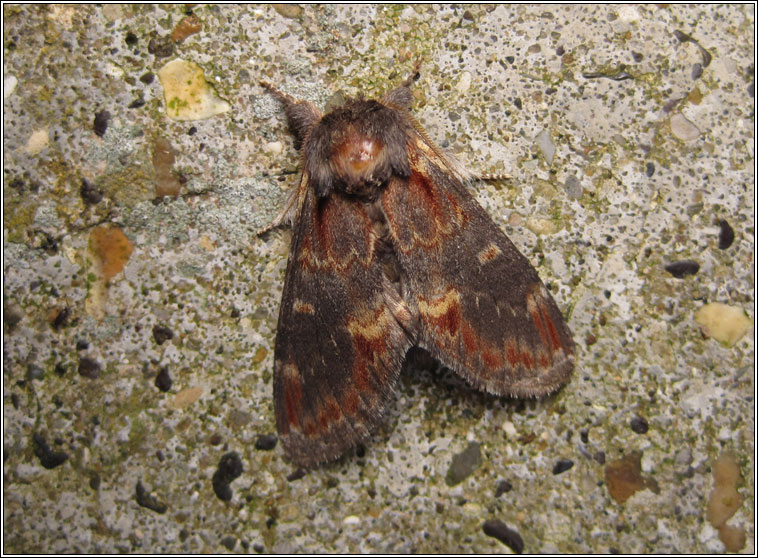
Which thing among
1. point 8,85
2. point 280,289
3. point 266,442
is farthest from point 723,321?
point 8,85

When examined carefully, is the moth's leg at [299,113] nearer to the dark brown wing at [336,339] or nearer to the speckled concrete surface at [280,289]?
the speckled concrete surface at [280,289]

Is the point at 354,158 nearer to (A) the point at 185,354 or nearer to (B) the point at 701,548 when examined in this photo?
(A) the point at 185,354

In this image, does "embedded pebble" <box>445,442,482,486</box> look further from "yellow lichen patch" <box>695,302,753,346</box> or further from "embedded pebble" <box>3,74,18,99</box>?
"embedded pebble" <box>3,74,18,99</box>

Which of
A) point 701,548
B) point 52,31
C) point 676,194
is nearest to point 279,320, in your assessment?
point 52,31

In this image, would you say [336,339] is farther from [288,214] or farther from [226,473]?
[226,473]

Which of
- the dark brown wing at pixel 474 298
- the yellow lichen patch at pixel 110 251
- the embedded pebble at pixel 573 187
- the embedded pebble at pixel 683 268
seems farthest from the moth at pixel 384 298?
the yellow lichen patch at pixel 110 251

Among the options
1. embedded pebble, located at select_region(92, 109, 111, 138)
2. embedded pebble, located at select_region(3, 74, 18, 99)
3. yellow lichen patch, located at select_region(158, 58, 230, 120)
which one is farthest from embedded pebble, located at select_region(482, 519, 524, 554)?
embedded pebble, located at select_region(3, 74, 18, 99)
